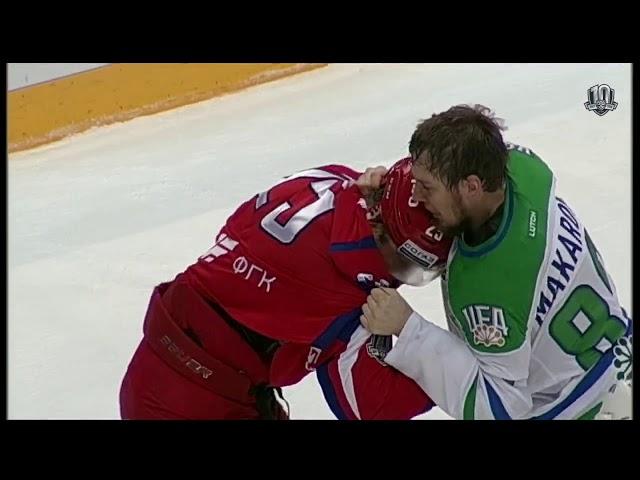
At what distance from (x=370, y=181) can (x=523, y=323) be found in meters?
0.28

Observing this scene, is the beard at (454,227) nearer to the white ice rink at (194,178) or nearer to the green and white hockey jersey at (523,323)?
the green and white hockey jersey at (523,323)

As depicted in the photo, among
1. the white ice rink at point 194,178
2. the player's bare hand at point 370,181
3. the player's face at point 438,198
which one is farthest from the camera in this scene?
the white ice rink at point 194,178

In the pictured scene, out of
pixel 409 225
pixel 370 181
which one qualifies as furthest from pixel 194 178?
pixel 409 225

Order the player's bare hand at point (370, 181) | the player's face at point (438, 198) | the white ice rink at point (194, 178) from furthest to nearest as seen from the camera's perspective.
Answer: the white ice rink at point (194, 178), the player's bare hand at point (370, 181), the player's face at point (438, 198)

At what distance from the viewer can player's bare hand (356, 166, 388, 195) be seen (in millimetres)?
1400

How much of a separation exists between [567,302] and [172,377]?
59 centimetres

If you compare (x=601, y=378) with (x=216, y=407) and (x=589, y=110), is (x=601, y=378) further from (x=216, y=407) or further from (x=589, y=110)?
(x=589, y=110)

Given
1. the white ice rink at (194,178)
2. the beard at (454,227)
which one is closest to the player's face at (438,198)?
the beard at (454,227)

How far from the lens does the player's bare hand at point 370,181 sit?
1400 millimetres

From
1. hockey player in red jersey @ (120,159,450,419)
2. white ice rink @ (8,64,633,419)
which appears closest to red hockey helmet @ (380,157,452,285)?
hockey player in red jersey @ (120,159,450,419)

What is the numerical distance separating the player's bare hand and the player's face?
97mm

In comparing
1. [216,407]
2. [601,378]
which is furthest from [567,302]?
[216,407]

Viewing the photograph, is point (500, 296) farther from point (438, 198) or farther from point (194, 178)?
point (194, 178)

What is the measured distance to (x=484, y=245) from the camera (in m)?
1.30
